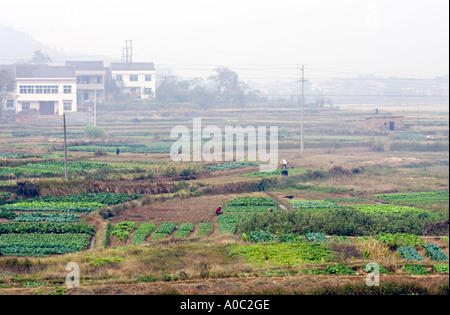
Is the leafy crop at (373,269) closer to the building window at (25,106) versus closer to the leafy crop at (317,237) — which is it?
the leafy crop at (317,237)

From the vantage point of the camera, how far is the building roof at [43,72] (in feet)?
180

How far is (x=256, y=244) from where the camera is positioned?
16125 mm

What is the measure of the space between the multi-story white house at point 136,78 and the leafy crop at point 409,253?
54299 millimetres

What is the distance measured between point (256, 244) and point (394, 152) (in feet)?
82.8

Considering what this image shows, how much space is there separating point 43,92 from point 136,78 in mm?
15730

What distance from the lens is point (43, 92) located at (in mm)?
54062

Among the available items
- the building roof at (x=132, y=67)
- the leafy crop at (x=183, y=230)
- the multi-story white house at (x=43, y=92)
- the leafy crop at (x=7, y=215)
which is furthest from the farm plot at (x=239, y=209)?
the building roof at (x=132, y=67)

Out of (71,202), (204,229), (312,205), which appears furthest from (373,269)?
(71,202)

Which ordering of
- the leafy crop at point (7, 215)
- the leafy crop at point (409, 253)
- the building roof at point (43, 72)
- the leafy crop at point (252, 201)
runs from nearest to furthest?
the leafy crop at point (409, 253), the leafy crop at point (7, 215), the leafy crop at point (252, 201), the building roof at point (43, 72)

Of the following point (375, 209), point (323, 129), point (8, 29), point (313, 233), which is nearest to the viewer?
point (313, 233)

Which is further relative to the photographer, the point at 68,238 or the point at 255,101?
the point at 255,101

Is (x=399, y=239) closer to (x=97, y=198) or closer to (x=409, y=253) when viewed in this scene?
(x=409, y=253)
